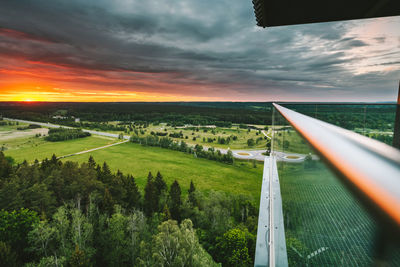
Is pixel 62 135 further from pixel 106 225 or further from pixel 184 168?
pixel 106 225

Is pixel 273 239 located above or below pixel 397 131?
below

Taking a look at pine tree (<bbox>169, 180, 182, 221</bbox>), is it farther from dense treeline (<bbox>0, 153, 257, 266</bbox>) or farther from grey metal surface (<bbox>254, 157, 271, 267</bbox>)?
grey metal surface (<bbox>254, 157, 271, 267</bbox>)

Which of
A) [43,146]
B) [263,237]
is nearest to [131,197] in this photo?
[263,237]

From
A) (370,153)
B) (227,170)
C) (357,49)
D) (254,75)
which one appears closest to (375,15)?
(370,153)

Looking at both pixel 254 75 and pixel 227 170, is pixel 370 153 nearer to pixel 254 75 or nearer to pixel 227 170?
pixel 227 170

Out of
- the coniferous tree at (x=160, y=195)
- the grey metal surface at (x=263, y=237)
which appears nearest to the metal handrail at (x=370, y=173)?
the grey metal surface at (x=263, y=237)

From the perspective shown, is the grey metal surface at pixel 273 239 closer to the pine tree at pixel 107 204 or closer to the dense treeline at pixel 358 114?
the dense treeline at pixel 358 114
